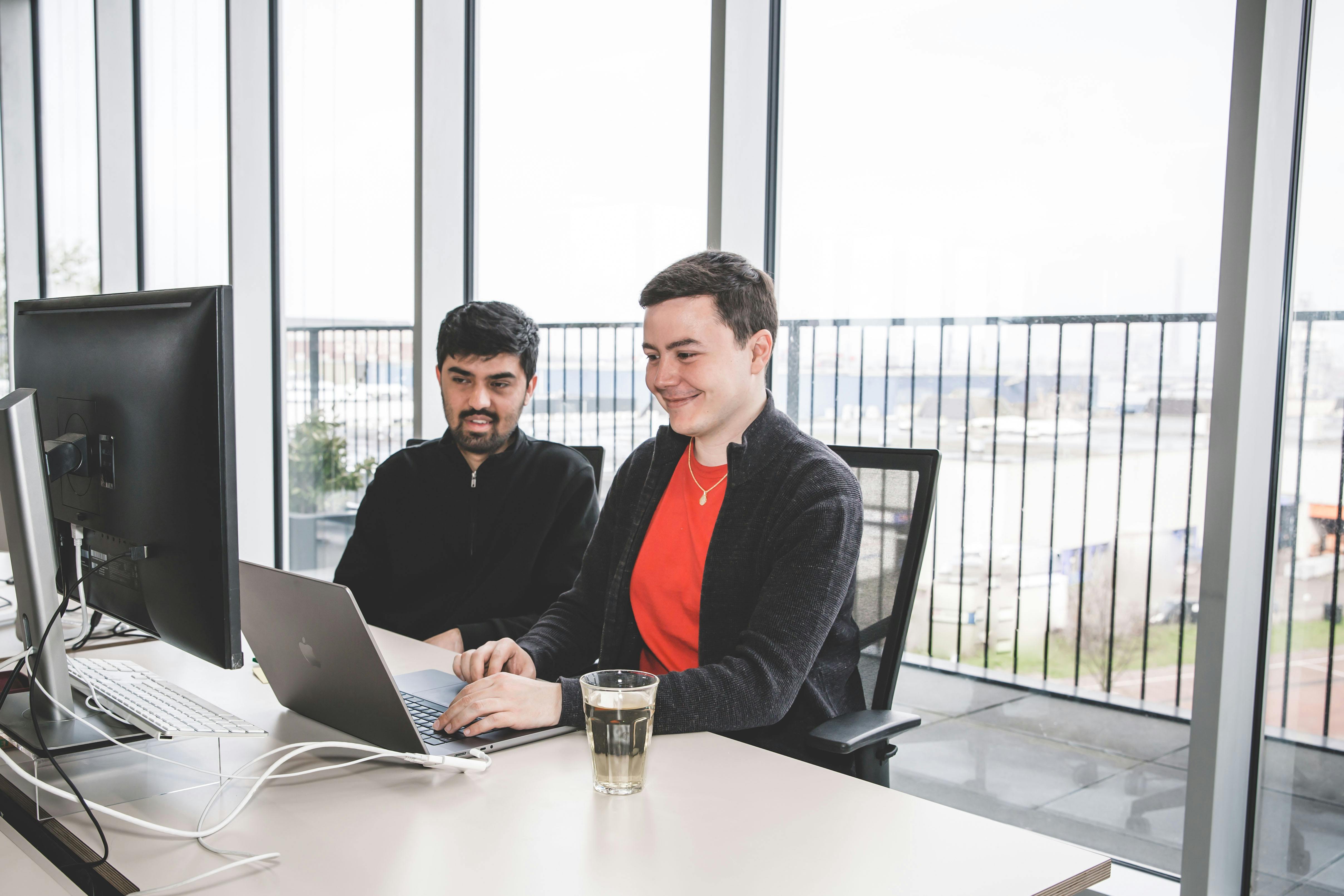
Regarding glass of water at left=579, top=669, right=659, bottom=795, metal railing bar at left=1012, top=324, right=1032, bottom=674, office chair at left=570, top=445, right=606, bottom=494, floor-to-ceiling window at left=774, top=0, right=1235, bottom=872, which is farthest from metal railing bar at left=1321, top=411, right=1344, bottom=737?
office chair at left=570, top=445, right=606, bottom=494

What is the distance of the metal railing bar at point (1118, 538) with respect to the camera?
1.89 m

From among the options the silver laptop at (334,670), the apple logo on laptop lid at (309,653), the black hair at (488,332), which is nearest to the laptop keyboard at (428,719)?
the silver laptop at (334,670)

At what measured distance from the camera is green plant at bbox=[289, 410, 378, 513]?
3.83m

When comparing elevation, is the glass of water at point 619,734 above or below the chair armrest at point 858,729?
above

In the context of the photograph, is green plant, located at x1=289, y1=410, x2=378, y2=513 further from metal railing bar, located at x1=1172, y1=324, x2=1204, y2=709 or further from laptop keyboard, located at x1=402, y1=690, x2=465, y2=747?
metal railing bar, located at x1=1172, y1=324, x2=1204, y2=709

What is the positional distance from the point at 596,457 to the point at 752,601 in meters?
0.88

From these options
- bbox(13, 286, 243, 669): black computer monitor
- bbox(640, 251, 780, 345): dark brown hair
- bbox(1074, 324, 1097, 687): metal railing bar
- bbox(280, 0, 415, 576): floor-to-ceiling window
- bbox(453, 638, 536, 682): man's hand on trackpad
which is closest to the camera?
bbox(13, 286, 243, 669): black computer monitor

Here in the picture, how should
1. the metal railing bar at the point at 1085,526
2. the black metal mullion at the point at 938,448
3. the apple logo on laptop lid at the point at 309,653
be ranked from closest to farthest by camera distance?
the apple logo on laptop lid at the point at 309,653 < the metal railing bar at the point at 1085,526 < the black metal mullion at the point at 938,448

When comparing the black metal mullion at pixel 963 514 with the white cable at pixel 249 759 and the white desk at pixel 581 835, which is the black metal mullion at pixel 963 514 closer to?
the white desk at pixel 581 835

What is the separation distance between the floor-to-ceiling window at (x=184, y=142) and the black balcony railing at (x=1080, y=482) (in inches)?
115

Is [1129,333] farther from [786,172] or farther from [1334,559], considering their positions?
[786,172]

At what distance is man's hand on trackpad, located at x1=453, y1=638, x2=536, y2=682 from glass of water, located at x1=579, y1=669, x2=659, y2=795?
0.32 metres

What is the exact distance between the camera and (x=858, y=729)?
1303 millimetres

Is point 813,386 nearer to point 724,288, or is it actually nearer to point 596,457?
point 596,457
